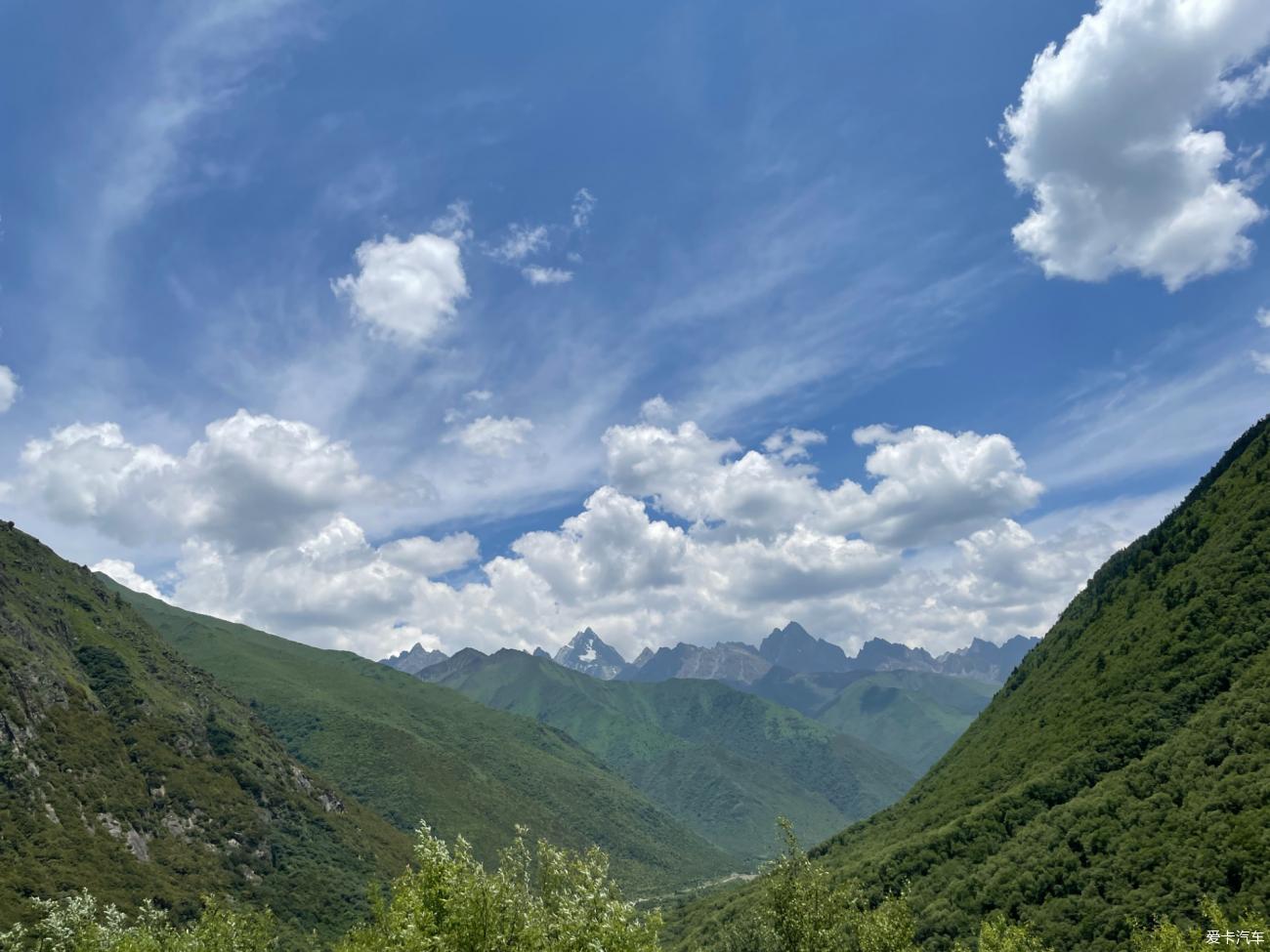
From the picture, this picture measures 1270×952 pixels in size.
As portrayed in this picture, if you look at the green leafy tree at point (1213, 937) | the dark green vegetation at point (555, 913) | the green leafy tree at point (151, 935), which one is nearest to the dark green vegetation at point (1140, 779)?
the green leafy tree at point (1213, 937)

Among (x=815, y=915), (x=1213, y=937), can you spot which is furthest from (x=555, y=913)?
(x=1213, y=937)

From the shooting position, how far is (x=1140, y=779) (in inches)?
5281

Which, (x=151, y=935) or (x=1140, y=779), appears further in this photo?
(x=1140, y=779)

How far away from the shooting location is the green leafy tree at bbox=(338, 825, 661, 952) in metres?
32.6

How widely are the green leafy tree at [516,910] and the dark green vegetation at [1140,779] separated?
102636mm

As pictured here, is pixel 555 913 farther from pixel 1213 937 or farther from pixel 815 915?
pixel 1213 937

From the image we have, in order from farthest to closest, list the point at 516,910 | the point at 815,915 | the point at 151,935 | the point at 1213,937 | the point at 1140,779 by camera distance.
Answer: the point at 1140,779 < the point at 151,935 < the point at 1213,937 < the point at 815,915 < the point at 516,910

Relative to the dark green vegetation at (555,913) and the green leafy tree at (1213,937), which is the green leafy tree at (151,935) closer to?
the dark green vegetation at (555,913)

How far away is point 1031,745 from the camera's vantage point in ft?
592

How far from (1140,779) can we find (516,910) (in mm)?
141330

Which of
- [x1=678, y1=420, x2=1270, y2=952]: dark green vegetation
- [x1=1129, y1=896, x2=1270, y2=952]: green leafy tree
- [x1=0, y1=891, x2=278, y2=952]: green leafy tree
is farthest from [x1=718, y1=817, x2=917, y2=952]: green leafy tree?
[x1=678, y1=420, x2=1270, y2=952]: dark green vegetation

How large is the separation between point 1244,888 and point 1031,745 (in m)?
86.6

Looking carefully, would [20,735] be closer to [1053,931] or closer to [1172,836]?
[1053,931]

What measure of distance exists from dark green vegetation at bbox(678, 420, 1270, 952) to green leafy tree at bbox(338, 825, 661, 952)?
337 ft
